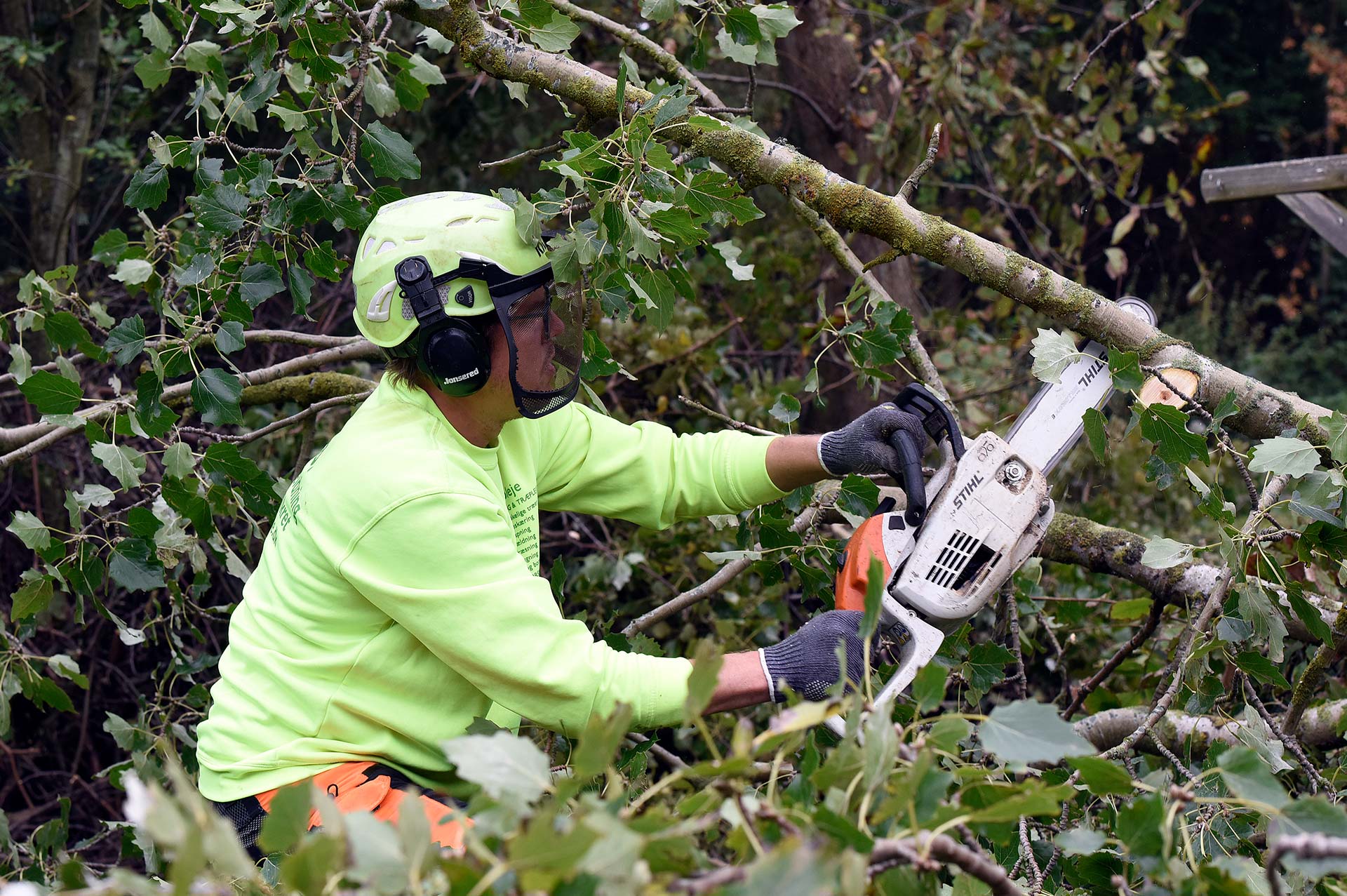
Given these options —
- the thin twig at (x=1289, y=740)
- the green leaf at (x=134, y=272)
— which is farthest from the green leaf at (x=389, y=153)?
the thin twig at (x=1289, y=740)

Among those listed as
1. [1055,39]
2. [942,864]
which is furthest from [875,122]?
[1055,39]

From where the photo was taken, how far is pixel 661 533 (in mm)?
3973

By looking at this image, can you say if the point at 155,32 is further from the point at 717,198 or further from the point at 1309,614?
the point at 1309,614

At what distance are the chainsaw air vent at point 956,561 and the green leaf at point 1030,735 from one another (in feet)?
3.33

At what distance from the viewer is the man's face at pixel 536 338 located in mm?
2045

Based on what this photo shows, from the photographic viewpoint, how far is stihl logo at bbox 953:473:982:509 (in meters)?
2.19

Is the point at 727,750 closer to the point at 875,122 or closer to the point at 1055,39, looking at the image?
the point at 875,122

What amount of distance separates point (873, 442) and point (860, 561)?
0.27 metres

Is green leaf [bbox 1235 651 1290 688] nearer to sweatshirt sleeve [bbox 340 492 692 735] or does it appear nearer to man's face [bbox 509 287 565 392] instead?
sweatshirt sleeve [bbox 340 492 692 735]

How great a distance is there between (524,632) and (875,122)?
12.0ft

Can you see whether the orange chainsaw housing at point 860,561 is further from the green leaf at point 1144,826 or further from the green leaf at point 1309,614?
the green leaf at point 1144,826

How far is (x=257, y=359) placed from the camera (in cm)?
497

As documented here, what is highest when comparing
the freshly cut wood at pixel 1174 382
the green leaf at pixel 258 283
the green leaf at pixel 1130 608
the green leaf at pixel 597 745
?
the green leaf at pixel 597 745

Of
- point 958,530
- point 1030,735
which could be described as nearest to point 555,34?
point 958,530
